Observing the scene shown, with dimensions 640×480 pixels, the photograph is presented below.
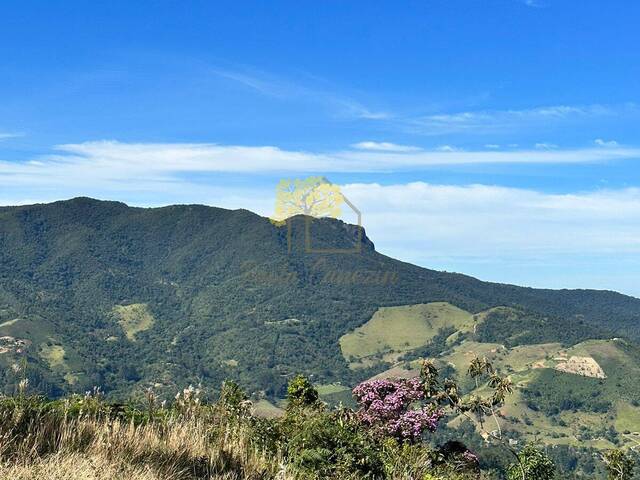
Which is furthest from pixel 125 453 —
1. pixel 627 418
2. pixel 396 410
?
pixel 627 418

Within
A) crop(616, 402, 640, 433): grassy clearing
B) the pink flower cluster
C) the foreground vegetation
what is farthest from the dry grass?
crop(616, 402, 640, 433): grassy clearing

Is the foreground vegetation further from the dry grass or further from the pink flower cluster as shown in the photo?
the pink flower cluster

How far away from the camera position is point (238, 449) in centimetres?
563

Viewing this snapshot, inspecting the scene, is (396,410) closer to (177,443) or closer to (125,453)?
(177,443)

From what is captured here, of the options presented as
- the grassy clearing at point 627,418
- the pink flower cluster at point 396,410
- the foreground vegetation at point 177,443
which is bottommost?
the grassy clearing at point 627,418

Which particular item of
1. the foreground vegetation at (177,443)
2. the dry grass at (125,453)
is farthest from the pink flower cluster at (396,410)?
the dry grass at (125,453)

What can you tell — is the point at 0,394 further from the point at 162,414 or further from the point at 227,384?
the point at 227,384

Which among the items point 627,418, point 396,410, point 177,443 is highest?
point 177,443

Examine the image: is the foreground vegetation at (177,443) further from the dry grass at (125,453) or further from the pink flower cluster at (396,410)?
the pink flower cluster at (396,410)

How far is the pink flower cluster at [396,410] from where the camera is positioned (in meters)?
15.9

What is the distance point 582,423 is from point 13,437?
676 ft

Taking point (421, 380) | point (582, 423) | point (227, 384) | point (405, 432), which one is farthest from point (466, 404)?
point (582, 423)

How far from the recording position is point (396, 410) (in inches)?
663

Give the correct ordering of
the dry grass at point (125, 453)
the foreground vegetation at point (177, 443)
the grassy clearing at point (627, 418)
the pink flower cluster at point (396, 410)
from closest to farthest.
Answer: the dry grass at point (125, 453) → the foreground vegetation at point (177, 443) → the pink flower cluster at point (396, 410) → the grassy clearing at point (627, 418)
